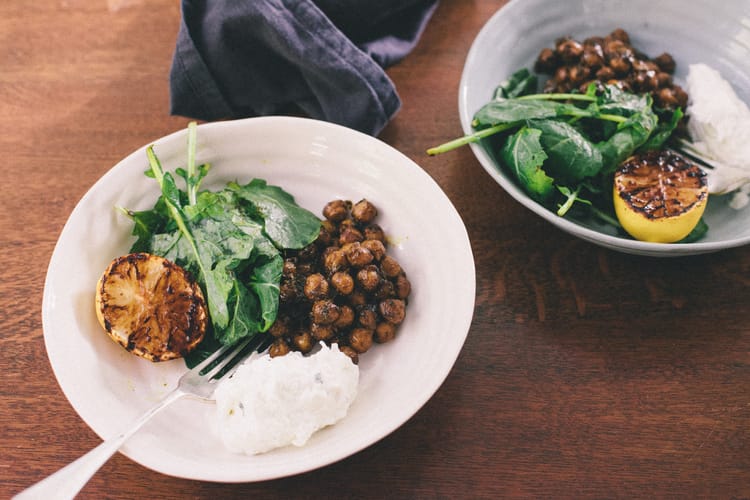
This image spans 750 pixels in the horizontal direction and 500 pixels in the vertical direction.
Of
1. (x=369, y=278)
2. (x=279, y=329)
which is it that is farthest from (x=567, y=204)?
(x=279, y=329)

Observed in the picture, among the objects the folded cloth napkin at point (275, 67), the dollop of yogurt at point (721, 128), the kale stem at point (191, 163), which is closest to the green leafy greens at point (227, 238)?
the kale stem at point (191, 163)

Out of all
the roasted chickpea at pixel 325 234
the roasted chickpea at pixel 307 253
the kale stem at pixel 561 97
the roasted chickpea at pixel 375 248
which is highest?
the kale stem at pixel 561 97

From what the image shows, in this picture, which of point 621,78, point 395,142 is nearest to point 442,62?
point 395,142

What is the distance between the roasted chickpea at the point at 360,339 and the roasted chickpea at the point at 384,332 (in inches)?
0.7

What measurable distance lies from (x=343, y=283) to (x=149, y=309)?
1.24 feet

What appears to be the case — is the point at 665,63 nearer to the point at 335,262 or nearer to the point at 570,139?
the point at 570,139

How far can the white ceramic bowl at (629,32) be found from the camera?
4.83 ft

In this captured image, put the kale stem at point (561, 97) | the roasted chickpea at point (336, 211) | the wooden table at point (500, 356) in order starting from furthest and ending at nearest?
the kale stem at point (561, 97), the roasted chickpea at point (336, 211), the wooden table at point (500, 356)

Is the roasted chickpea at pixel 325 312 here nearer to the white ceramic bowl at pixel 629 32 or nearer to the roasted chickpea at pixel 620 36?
the white ceramic bowl at pixel 629 32

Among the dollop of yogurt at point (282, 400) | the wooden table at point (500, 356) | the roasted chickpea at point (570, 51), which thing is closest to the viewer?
the dollop of yogurt at point (282, 400)

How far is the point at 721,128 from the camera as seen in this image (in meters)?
1.41

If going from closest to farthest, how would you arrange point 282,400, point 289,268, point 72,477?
point 72,477
point 282,400
point 289,268

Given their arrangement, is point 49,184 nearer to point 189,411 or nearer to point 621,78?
point 189,411

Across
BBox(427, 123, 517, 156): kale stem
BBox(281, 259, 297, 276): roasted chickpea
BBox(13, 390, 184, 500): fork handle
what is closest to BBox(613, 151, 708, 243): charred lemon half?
BBox(427, 123, 517, 156): kale stem
